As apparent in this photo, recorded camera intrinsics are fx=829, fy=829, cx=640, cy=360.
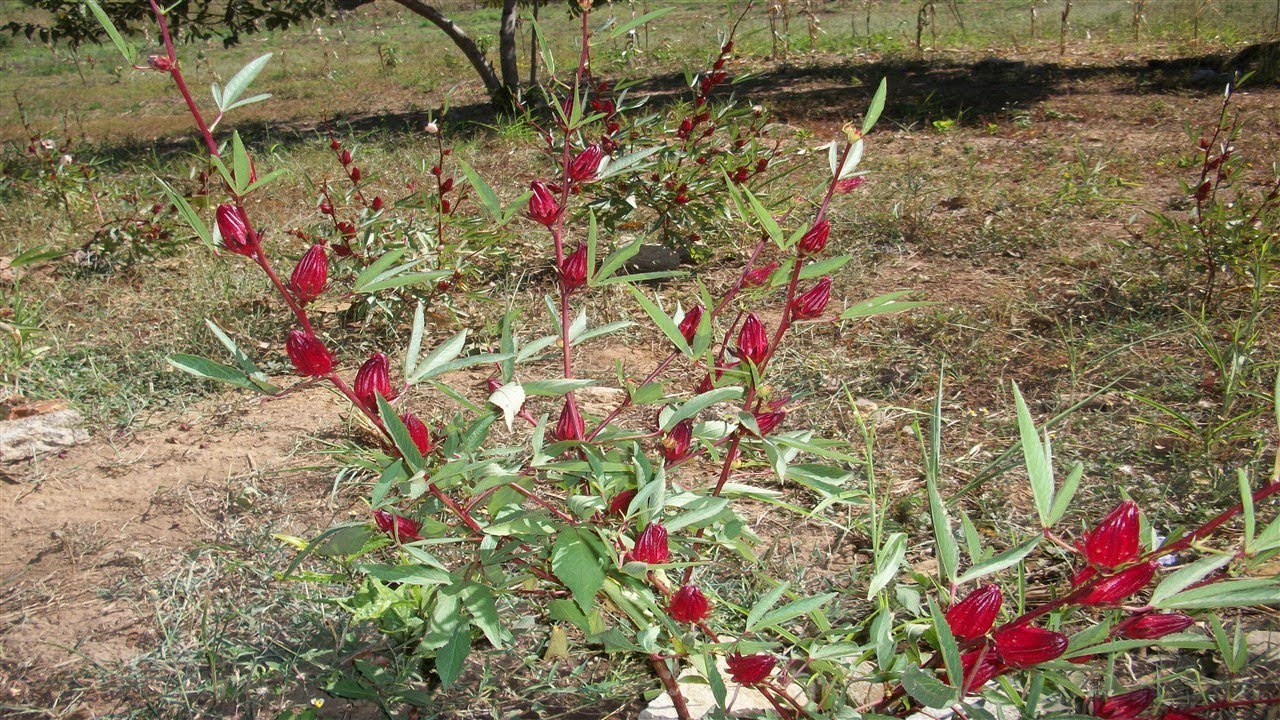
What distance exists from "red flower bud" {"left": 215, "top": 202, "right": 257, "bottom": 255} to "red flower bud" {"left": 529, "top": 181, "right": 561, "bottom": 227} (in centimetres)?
32

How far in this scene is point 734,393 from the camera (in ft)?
3.13

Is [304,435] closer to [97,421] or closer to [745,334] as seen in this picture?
[97,421]

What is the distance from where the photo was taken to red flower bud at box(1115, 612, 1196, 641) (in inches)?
31.5

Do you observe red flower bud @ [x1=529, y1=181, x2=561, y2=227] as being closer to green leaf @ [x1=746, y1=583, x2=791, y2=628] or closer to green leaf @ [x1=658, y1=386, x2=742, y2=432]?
green leaf @ [x1=658, y1=386, x2=742, y2=432]

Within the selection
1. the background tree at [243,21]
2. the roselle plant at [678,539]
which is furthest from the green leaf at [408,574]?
Result: the background tree at [243,21]

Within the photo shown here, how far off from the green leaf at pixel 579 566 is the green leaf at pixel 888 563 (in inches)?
12.7

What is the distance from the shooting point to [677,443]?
1047 millimetres

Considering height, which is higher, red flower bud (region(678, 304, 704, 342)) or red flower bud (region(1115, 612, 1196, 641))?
red flower bud (region(678, 304, 704, 342))

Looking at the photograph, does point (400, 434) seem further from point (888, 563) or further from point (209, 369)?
point (888, 563)

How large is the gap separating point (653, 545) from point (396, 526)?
332 millimetres

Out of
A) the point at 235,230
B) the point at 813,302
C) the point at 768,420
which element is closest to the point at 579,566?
the point at 768,420

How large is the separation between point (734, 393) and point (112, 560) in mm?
1501

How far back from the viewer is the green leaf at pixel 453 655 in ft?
3.25

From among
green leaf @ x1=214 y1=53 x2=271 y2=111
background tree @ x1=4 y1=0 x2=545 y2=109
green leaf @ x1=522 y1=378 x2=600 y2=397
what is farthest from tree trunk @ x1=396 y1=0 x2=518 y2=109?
green leaf @ x1=522 y1=378 x2=600 y2=397
